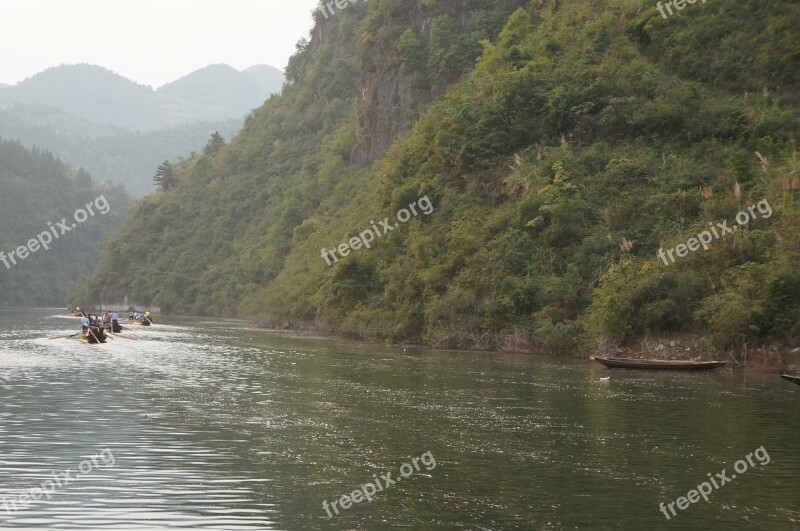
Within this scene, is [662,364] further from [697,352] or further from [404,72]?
[404,72]

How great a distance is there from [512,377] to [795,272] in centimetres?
1640

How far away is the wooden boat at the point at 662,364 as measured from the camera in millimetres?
47906

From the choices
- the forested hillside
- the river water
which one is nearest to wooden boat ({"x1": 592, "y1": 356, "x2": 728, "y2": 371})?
the forested hillside

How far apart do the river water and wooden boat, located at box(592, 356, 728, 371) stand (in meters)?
3.72

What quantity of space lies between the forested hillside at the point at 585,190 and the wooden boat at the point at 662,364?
90.5 inches

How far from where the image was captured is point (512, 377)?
43688 millimetres

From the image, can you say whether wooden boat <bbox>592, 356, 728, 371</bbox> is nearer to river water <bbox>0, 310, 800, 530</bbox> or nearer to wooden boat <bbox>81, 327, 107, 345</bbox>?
river water <bbox>0, 310, 800, 530</bbox>

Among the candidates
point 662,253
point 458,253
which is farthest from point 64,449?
point 458,253

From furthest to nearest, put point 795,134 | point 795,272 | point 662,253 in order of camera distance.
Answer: point 795,134 → point 662,253 → point 795,272

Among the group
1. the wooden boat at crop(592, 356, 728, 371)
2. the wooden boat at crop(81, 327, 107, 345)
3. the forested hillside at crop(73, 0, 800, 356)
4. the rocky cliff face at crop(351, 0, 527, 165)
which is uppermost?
the rocky cliff face at crop(351, 0, 527, 165)

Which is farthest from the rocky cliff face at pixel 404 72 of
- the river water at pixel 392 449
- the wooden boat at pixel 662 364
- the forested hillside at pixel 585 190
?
the river water at pixel 392 449

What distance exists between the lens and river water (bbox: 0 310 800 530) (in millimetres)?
17453

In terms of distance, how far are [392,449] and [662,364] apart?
94.3 feet

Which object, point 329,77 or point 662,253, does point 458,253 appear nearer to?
point 662,253
